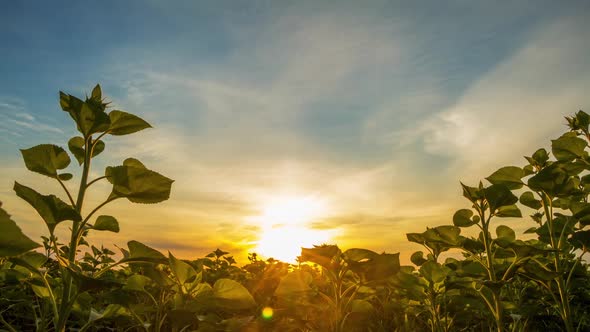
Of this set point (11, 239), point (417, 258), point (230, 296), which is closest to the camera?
point (11, 239)

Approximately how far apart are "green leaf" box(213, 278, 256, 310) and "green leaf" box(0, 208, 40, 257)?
1406 millimetres

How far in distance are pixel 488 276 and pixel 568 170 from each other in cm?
105

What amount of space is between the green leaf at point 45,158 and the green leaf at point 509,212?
10.7 ft

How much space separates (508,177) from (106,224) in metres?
3.25

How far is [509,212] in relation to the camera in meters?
3.31

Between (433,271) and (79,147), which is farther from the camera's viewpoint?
(433,271)

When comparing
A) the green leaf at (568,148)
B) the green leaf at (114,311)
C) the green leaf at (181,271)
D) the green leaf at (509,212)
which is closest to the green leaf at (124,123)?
the green leaf at (181,271)

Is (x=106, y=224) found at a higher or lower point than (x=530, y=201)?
lower

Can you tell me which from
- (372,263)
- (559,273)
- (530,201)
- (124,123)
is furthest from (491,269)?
(124,123)

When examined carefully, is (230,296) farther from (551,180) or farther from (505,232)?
(505,232)

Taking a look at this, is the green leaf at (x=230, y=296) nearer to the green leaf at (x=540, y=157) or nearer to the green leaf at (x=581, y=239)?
the green leaf at (x=581, y=239)

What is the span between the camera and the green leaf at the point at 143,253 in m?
2.18

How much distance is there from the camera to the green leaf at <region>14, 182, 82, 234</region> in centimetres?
193

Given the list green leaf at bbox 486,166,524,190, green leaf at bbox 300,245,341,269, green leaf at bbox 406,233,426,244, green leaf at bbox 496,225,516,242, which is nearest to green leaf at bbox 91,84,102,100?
green leaf at bbox 300,245,341,269
